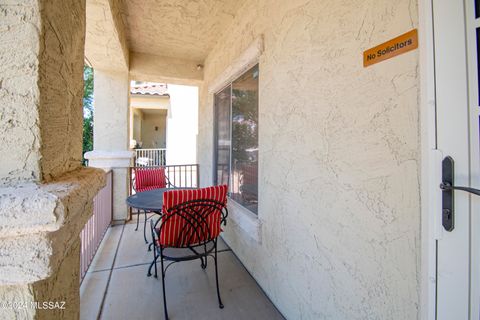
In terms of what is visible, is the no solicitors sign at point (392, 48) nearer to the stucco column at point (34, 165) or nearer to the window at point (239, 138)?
the stucco column at point (34, 165)

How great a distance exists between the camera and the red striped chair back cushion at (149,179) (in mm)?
3805

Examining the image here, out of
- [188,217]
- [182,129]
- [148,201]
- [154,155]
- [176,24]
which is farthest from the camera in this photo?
[154,155]

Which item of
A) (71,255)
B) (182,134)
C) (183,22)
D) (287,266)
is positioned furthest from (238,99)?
(182,134)

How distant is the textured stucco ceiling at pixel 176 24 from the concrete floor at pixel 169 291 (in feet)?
9.49

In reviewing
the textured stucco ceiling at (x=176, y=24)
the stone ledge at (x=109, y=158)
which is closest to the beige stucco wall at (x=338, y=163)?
the textured stucco ceiling at (x=176, y=24)

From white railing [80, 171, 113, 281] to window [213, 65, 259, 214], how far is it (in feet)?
4.69

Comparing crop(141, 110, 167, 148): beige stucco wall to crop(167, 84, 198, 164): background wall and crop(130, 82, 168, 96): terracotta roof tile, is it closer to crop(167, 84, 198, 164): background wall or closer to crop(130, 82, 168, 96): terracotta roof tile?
crop(130, 82, 168, 96): terracotta roof tile

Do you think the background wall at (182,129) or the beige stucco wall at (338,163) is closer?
the beige stucco wall at (338,163)

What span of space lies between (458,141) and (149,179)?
12.7 ft

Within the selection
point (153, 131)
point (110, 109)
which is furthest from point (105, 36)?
point (153, 131)

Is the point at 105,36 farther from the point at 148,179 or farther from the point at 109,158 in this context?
the point at 148,179

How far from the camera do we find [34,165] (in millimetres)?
585

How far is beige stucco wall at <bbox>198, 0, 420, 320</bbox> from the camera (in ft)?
3.18

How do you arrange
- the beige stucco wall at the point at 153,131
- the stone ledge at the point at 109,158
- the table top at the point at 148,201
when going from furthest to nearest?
the beige stucco wall at the point at 153,131
the stone ledge at the point at 109,158
the table top at the point at 148,201
